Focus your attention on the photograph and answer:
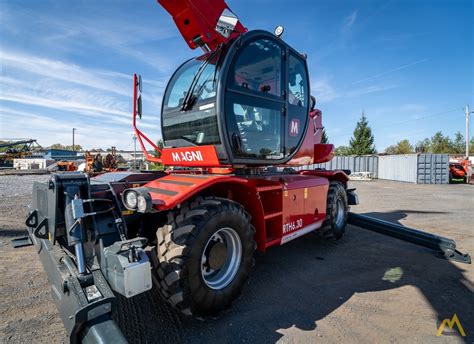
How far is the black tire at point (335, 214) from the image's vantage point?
5492 millimetres

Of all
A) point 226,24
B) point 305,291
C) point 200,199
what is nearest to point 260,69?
point 226,24

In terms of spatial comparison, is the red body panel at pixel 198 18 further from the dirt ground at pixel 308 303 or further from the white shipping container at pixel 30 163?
the white shipping container at pixel 30 163

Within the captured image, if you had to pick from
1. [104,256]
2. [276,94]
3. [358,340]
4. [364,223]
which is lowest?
[358,340]

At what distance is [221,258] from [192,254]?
54 centimetres

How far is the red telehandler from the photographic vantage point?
2.18 meters

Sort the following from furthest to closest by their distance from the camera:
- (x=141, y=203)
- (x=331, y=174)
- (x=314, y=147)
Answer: (x=331, y=174) < (x=314, y=147) < (x=141, y=203)

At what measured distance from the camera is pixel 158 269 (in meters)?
2.62

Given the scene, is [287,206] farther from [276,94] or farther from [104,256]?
[104,256]

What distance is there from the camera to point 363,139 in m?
39.1

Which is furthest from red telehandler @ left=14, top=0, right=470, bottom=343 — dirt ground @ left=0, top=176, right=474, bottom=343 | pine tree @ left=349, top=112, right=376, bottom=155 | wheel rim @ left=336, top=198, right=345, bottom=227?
pine tree @ left=349, top=112, right=376, bottom=155

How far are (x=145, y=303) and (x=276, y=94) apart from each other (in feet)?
10.3

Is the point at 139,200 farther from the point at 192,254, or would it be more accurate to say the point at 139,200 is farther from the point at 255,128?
the point at 255,128

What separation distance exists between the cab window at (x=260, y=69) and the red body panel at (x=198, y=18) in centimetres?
36

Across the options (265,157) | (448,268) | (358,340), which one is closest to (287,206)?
(265,157)
